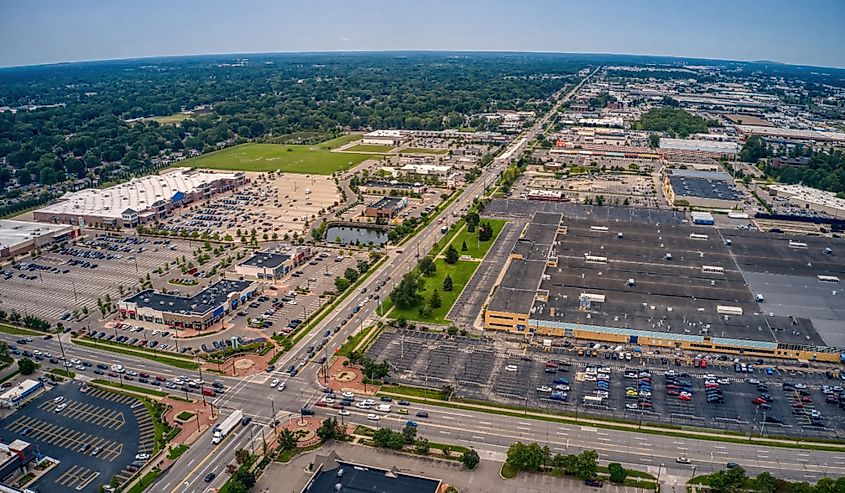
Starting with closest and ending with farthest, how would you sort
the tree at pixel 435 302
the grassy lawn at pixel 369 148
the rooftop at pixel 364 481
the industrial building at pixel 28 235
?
the rooftop at pixel 364 481 < the tree at pixel 435 302 < the industrial building at pixel 28 235 < the grassy lawn at pixel 369 148

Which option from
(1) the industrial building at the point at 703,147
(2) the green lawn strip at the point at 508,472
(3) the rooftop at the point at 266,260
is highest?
(1) the industrial building at the point at 703,147

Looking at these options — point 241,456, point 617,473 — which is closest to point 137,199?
point 241,456

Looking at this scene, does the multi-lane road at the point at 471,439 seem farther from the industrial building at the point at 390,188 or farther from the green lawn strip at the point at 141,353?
the industrial building at the point at 390,188

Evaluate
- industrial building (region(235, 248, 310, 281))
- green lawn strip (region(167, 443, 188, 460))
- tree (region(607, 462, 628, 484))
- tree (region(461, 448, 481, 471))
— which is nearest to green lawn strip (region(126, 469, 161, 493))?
green lawn strip (region(167, 443, 188, 460))

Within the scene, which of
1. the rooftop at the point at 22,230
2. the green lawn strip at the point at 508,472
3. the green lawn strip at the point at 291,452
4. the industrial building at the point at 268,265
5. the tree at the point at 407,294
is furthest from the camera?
the rooftop at the point at 22,230

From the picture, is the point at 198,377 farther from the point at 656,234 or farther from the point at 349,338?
the point at 656,234

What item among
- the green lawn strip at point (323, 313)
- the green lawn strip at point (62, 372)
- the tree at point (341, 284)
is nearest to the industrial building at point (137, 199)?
the tree at point (341, 284)

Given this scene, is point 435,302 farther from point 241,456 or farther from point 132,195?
point 132,195
